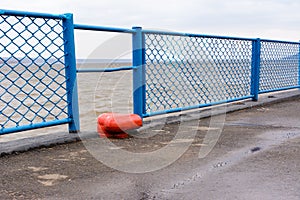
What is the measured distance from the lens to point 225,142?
3.82 metres

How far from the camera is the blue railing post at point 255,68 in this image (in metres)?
6.74

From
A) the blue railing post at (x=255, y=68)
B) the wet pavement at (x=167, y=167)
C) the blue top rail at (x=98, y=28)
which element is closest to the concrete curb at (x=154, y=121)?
the wet pavement at (x=167, y=167)

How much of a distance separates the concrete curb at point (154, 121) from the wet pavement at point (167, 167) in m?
0.07

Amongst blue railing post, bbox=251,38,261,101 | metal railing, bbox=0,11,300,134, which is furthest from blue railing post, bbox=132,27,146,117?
blue railing post, bbox=251,38,261,101

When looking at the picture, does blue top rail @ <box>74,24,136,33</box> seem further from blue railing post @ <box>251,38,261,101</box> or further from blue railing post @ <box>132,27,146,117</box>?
blue railing post @ <box>251,38,261,101</box>

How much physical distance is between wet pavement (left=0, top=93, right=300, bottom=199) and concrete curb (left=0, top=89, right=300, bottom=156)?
0.24 feet

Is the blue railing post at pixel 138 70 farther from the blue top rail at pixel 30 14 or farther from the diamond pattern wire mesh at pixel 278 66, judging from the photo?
the diamond pattern wire mesh at pixel 278 66

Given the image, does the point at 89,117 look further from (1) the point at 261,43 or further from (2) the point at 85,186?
(2) the point at 85,186

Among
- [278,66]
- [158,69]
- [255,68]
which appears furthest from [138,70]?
[278,66]

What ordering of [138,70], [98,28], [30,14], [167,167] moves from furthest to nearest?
1. [138,70]
2. [98,28]
3. [30,14]
4. [167,167]

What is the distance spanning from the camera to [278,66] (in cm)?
783

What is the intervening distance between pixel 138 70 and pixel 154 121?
719 millimetres

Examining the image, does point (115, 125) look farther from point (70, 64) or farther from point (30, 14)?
point (30, 14)

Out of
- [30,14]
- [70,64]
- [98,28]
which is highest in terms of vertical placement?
[30,14]
